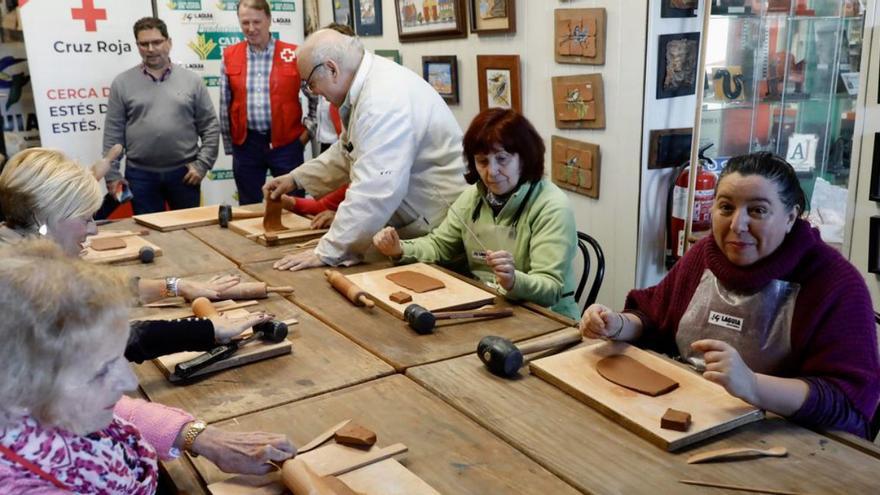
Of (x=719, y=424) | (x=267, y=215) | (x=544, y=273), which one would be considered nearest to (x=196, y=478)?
(x=719, y=424)

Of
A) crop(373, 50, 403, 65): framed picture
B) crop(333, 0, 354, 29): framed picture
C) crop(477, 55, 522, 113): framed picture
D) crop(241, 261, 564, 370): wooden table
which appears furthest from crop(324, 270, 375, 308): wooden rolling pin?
crop(333, 0, 354, 29): framed picture

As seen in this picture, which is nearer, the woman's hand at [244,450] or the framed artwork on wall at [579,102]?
the woman's hand at [244,450]

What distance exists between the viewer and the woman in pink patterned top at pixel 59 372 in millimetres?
982

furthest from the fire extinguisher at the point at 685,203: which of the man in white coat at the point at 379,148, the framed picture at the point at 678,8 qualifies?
the man in white coat at the point at 379,148

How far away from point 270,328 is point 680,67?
2.35m

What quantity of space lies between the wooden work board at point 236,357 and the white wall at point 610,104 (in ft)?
7.04

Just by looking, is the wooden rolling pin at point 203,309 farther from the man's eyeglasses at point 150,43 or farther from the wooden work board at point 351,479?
the man's eyeglasses at point 150,43

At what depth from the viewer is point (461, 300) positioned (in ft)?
7.20

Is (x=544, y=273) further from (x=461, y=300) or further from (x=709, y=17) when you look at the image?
(x=709, y=17)

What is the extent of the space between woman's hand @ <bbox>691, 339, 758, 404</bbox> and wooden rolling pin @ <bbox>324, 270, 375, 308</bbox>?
40.9 inches

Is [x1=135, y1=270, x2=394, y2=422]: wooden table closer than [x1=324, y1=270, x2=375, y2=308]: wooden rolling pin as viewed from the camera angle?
Yes

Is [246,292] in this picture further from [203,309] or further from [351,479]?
[351,479]

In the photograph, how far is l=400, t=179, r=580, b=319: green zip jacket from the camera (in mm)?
2295

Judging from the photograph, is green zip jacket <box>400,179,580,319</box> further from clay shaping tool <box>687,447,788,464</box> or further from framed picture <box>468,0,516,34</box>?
framed picture <box>468,0,516,34</box>
